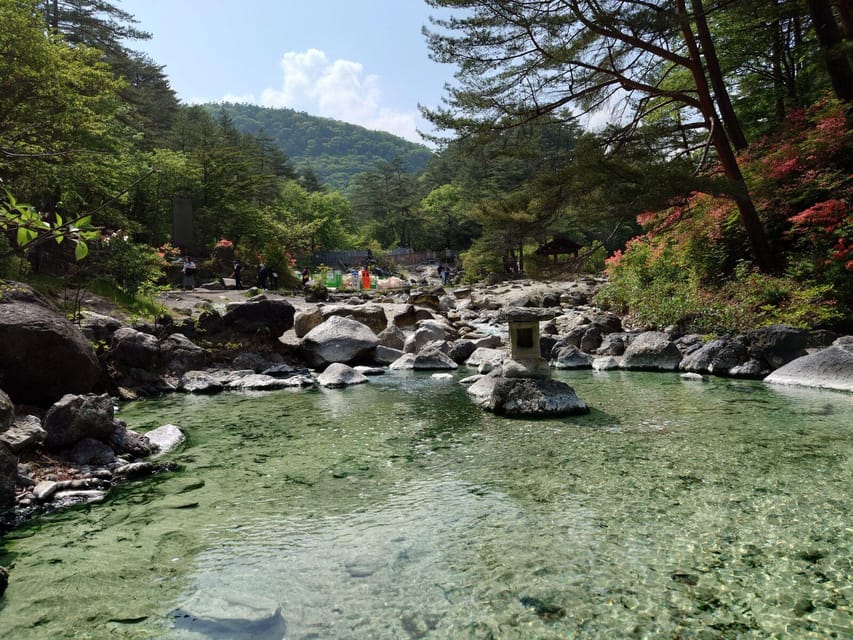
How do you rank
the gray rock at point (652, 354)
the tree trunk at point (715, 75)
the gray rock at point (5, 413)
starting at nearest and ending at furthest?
the gray rock at point (5, 413) < the gray rock at point (652, 354) < the tree trunk at point (715, 75)

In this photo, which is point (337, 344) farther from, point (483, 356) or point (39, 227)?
point (39, 227)

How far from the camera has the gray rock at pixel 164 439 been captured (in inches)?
249

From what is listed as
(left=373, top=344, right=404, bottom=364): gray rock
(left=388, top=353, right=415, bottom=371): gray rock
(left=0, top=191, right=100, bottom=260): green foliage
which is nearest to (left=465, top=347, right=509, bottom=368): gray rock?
(left=388, top=353, right=415, bottom=371): gray rock

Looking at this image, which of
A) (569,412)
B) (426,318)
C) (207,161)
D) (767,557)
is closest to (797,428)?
(569,412)

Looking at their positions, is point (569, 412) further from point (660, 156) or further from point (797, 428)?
point (660, 156)

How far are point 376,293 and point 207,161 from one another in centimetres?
1218

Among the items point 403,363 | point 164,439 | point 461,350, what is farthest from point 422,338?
point 164,439

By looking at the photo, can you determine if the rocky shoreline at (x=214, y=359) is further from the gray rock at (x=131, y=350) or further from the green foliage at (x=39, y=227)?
the green foliage at (x=39, y=227)

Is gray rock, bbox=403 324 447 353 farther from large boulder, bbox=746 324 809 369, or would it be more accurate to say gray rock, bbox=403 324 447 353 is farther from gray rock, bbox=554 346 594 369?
large boulder, bbox=746 324 809 369

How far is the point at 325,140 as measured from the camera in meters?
153

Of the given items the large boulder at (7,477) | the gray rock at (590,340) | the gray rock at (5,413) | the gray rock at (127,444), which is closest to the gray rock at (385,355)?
the gray rock at (590,340)

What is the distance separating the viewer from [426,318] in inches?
705

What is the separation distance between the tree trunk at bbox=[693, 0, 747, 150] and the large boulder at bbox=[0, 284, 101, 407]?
13.2m

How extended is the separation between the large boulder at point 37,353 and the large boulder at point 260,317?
17.4 feet
